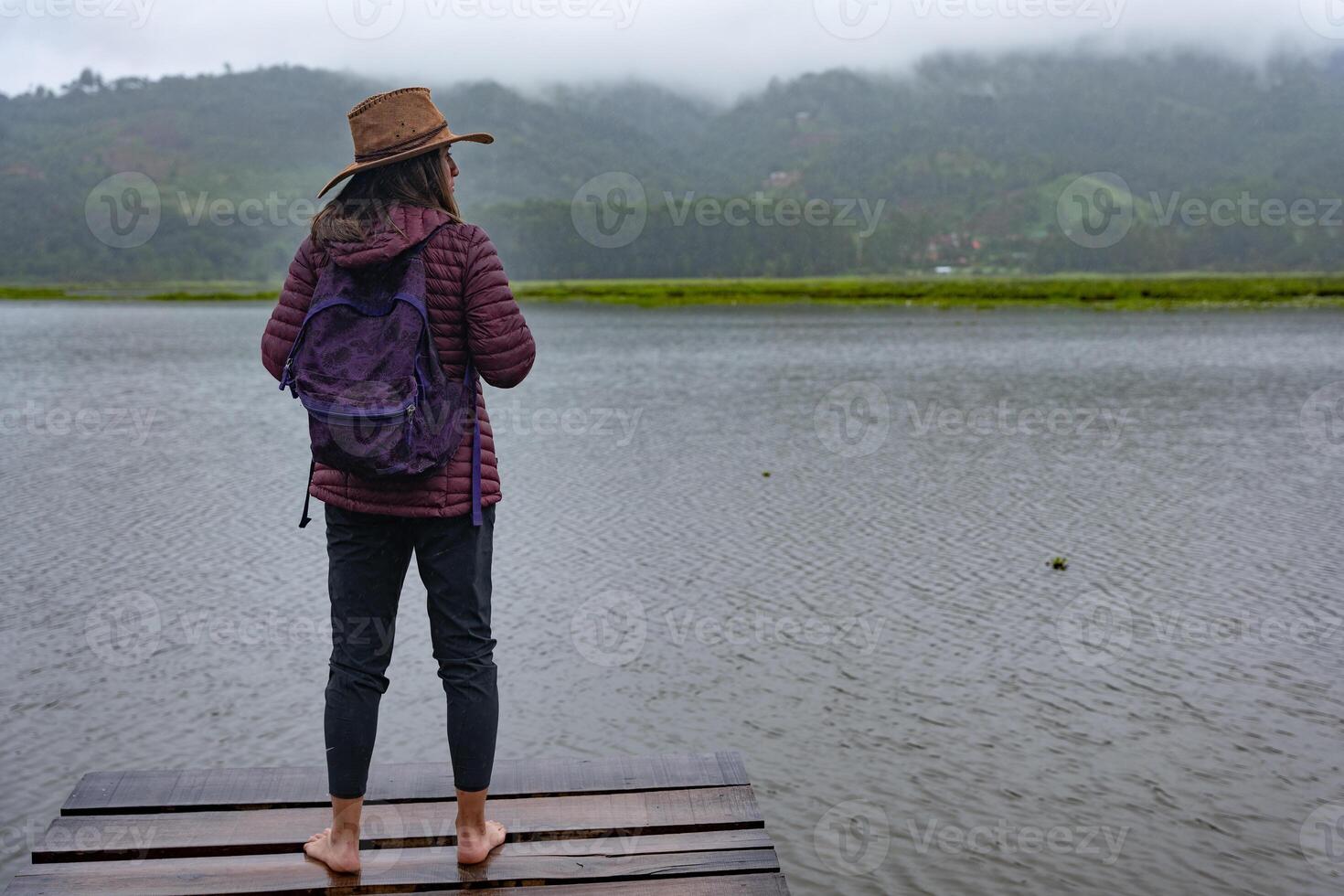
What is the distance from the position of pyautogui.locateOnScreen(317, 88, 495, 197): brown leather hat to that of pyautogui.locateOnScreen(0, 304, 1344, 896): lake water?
3817 mm

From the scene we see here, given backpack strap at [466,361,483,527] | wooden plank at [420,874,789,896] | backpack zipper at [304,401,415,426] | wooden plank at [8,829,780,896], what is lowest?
wooden plank at [420,874,789,896]

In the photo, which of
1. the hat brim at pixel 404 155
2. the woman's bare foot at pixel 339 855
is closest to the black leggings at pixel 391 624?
the woman's bare foot at pixel 339 855

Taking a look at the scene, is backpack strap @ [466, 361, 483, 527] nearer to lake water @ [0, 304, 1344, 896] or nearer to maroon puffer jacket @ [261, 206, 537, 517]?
maroon puffer jacket @ [261, 206, 537, 517]

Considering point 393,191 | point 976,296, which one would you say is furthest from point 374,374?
point 976,296

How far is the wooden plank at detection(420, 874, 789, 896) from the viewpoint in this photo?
14.5ft

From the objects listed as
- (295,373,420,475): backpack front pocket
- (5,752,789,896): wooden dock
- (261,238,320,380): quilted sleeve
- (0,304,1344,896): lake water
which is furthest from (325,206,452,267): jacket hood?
(0,304,1344,896): lake water

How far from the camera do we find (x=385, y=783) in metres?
5.27

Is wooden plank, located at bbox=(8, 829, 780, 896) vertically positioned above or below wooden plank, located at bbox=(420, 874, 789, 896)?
above

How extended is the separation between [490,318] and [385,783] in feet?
7.06

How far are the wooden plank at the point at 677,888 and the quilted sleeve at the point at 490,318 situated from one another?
175 centimetres

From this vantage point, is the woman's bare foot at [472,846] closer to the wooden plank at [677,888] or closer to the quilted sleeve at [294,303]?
the wooden plank at [677,888]

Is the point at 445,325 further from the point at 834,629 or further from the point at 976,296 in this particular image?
the point at 976,296

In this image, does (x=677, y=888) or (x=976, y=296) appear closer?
(x=677, y=888)

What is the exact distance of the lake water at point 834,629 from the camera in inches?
263
